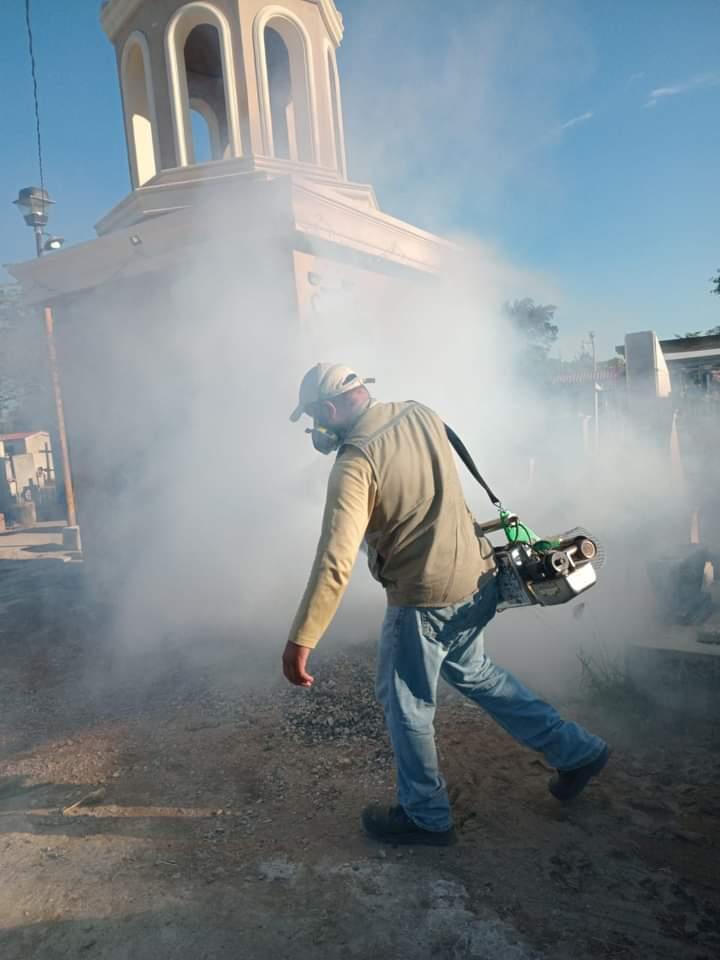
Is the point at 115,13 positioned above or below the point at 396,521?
above

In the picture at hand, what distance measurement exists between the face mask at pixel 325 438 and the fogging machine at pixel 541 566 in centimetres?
42

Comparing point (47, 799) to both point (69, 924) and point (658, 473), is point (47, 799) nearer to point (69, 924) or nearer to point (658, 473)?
point (69, 924)

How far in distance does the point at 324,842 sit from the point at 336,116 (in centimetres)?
673

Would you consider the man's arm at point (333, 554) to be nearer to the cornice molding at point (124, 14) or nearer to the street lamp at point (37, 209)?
the cornice molding at point (124, 14)

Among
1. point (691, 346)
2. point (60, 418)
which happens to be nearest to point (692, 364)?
point (691, 346)

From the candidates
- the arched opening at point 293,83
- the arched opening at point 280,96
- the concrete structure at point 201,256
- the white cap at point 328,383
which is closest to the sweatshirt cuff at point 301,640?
the white cap at point 328,383

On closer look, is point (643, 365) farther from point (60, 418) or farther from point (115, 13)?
point (60, 418)

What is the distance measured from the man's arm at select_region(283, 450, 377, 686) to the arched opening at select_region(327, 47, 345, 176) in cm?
560

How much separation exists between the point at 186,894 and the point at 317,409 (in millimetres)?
1652

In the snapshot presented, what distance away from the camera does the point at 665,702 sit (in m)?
3.08

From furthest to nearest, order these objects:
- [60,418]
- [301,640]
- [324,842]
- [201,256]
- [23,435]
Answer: [23,435], [60,418], [201,256], [324,842], [301,640]

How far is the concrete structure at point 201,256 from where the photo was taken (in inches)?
202

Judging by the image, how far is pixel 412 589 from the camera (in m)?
2.20

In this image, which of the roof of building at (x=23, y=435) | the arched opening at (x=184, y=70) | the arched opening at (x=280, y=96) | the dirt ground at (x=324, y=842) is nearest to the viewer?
the dirt ground at (x=324, y=842)
